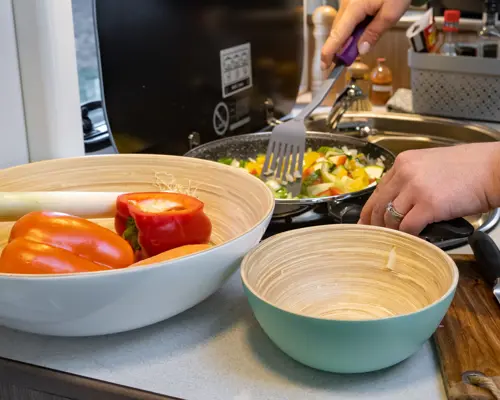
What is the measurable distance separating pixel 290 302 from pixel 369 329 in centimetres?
16

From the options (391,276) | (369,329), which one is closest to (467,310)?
(391,276)

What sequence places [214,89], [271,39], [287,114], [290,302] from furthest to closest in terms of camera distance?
[287,114], [271,39], [214,89], [290,302]

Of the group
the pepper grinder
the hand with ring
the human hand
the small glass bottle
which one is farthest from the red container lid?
the hand with ring

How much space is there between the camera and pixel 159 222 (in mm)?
765

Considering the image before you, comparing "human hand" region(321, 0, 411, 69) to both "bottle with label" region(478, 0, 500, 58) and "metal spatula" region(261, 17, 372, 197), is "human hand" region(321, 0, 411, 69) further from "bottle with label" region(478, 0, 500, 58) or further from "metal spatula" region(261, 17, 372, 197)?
"bottle with label" region(478, 0, 500, 58)

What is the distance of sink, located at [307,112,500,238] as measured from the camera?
1527mm

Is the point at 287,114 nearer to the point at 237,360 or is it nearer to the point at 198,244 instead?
the point at 198,244

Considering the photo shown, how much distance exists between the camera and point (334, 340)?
60cm

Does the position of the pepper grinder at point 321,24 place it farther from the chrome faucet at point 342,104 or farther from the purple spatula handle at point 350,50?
the purple spatula handle at point 350,50

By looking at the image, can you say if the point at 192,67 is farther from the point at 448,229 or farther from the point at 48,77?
the point at 448,229

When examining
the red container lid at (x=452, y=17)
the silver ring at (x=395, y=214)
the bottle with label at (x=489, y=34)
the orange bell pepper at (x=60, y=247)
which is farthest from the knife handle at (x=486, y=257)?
the red container lid at (x=452, y=17)

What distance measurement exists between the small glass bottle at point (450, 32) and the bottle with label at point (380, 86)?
7.9 inches

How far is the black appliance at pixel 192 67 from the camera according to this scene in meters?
1.08

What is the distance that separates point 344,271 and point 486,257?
180 mm
